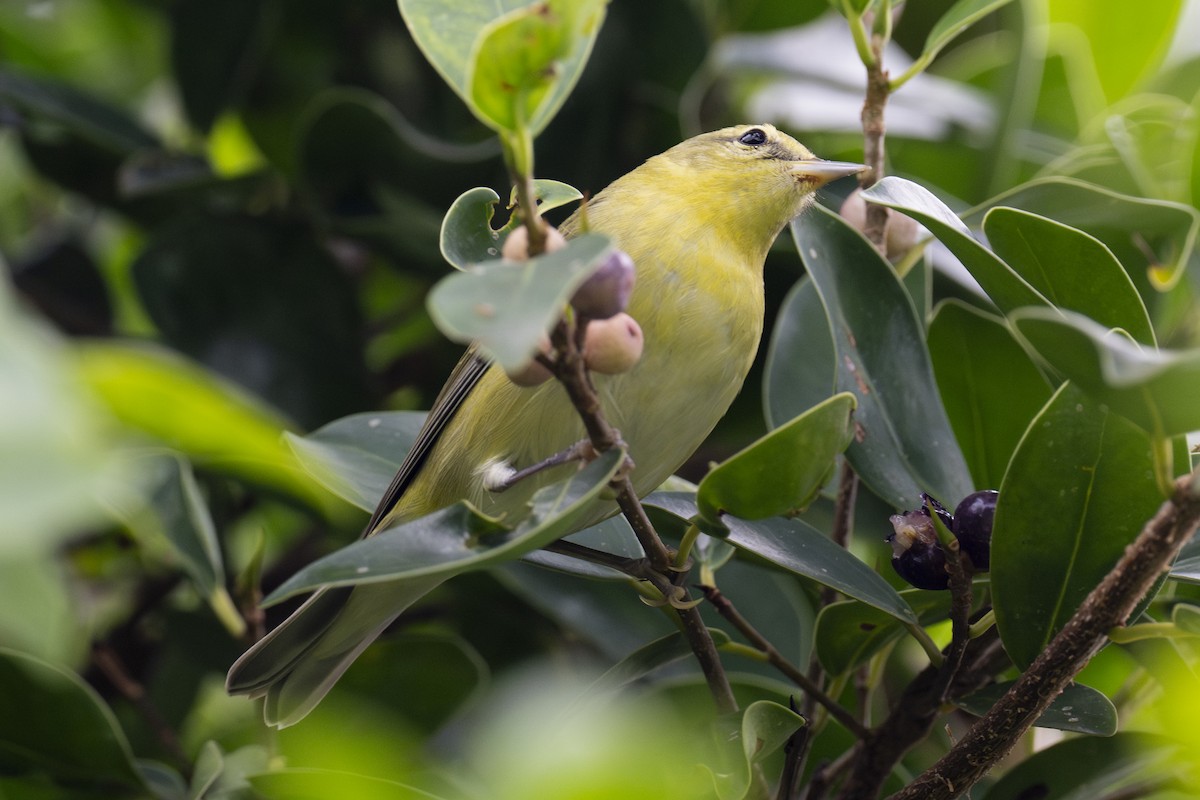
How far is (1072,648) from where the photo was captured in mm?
1351

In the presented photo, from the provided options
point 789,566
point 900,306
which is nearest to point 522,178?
point 789,566

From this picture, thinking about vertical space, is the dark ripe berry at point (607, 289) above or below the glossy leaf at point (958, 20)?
below

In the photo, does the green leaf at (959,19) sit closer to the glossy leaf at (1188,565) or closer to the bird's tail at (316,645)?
the glossy leaf at (1188,565)

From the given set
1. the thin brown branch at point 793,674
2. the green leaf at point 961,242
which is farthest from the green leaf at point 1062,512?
the thin brown branch at point 793,674

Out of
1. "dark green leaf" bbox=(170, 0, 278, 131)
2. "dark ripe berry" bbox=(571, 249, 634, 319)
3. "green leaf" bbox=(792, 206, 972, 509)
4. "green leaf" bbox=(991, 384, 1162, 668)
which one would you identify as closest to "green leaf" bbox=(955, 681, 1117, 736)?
"green leaf" bbox=(991, 384, 1162, 668)

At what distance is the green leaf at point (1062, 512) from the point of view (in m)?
1.50

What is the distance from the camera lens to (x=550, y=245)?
1.22 metres

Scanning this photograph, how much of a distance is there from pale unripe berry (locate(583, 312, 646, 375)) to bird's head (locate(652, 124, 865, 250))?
1027mm

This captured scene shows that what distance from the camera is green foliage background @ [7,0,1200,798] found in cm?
159

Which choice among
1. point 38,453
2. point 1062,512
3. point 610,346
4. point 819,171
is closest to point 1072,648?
point 1062,512

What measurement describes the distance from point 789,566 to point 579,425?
0.61 m

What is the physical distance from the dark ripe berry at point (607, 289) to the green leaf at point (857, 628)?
2.15 feet

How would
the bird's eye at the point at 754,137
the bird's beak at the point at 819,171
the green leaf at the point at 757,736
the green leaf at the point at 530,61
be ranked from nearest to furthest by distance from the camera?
the green leaf at the point at 530,61 → the green leaf at the point at 757,736 → the bird's beak at the point at 819,171 → the bird's eye at the point at 754,137

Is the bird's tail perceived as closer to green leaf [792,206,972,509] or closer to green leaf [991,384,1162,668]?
green leaf [792,206,972,509]
